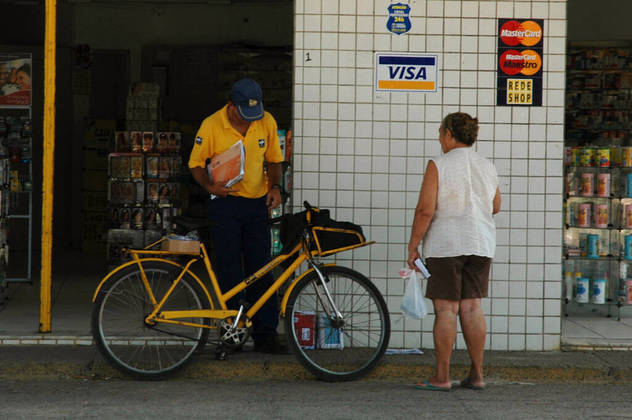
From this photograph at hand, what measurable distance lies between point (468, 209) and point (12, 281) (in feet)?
20.0

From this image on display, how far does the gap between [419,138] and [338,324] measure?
1.62 metres

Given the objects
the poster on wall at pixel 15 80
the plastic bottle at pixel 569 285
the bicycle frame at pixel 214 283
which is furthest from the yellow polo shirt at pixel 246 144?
the poster on wall at pixel 15 80

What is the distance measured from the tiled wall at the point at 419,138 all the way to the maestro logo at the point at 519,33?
6 centimetres

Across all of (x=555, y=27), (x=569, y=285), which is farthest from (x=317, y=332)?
(x=569, y=285)

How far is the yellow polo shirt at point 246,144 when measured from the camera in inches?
261

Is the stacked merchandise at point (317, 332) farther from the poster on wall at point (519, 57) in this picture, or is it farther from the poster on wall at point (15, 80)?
the poster on wall at point (15, 80)

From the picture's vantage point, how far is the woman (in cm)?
599

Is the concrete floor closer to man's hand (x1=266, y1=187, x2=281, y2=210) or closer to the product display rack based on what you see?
the product display rack

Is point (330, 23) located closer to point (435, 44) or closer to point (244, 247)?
point (435, 44)

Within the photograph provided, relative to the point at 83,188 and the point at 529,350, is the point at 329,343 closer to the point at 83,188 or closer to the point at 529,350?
the point at 529,350

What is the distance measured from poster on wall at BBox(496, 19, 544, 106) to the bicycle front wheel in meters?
1.92

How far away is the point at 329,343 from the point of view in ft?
21.2

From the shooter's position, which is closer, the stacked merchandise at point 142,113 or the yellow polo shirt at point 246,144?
the yellow polo shirt at point 246,144

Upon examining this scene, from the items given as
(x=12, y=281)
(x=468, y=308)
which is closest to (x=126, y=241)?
(x=12, y=281)
